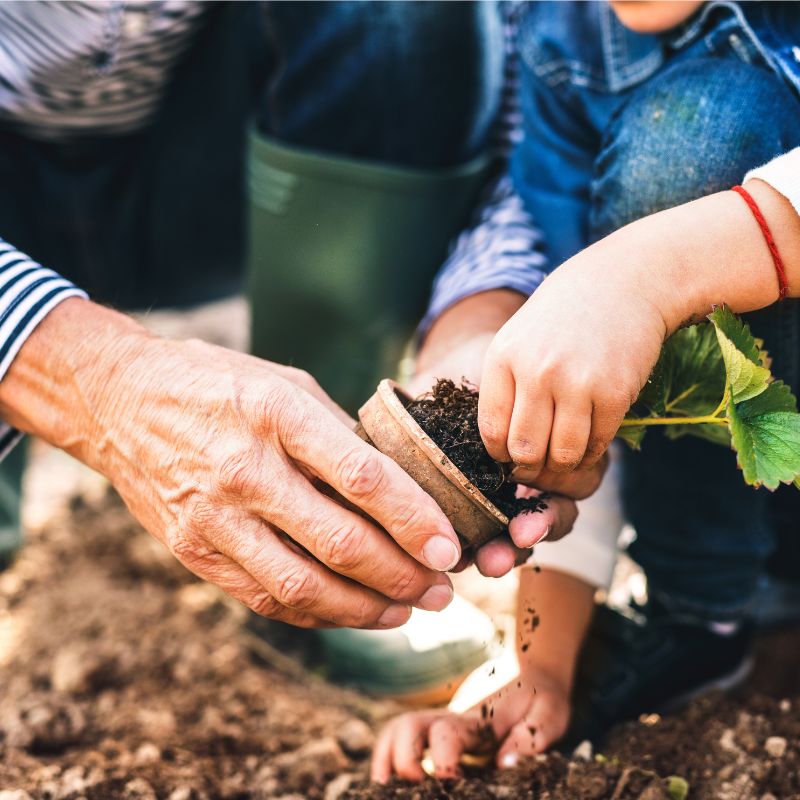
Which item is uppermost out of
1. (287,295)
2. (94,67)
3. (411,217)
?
(94,67)

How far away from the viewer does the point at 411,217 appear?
7.29 feet

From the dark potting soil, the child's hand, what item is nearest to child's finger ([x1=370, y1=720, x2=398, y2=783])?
the child's hand

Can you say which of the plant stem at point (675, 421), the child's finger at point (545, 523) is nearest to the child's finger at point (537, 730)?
the child's finger at point (545, 523)

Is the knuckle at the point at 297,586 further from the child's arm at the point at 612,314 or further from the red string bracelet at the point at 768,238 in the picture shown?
the red string bracelet at the point at 768,238

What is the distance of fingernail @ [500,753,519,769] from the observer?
1490 mm

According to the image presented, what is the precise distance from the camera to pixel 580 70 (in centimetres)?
175

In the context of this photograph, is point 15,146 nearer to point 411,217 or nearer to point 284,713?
point 411,217

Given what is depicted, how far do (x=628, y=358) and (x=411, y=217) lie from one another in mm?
1187

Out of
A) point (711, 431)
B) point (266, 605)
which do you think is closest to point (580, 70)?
point (711, 431)

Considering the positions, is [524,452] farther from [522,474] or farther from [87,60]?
[87,60]

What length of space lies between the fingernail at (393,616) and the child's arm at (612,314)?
1.04ft

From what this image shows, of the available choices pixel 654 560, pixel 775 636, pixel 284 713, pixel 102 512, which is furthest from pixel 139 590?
pixel 775 636

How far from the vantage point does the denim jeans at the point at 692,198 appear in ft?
4.73

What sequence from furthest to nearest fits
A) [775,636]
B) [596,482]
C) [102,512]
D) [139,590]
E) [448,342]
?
[102,512], [139,590], [775,636], [448,342], [596,482]
